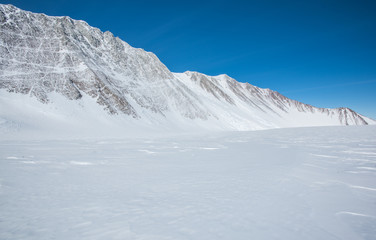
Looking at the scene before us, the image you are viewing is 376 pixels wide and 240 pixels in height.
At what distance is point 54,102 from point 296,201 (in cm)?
3957

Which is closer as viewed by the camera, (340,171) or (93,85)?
(340,171)

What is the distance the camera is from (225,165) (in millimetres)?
7703

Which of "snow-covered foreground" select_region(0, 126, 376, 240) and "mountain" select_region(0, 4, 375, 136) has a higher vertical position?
"mountain" select_region(0, 4, 375, 136)

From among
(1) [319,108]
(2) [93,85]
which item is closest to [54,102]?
(2) [93,85]

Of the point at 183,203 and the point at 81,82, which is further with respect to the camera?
the point at 81,82

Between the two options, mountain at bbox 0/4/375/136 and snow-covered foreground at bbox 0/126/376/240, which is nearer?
snow-covered foreground at bbox 0/126/376/240

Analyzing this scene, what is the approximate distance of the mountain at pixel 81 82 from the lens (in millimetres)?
32219

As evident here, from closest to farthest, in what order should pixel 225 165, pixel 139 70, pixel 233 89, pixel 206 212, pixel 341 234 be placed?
pixel 341 234, pixel 206 212, pixel 225 165, pixel 139 70, pixel 233 89

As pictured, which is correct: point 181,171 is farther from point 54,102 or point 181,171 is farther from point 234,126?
point 234,126

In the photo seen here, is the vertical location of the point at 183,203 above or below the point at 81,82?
below

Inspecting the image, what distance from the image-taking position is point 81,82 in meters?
40.3

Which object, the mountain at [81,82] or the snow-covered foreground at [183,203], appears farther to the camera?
the mountain at [81,82]

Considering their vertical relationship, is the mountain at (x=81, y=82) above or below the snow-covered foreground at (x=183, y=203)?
above

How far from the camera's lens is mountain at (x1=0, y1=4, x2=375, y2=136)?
106 feet
